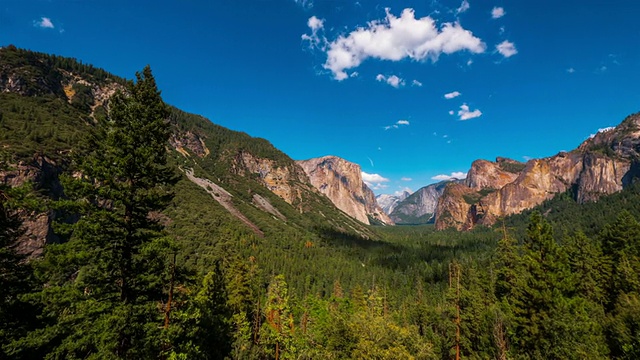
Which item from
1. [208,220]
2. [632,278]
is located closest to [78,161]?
[632,278]

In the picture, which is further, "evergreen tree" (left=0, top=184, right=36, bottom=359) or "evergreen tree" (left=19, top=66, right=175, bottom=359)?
"evergreen tree" (left=0, top=184, right=36, bottom=359)

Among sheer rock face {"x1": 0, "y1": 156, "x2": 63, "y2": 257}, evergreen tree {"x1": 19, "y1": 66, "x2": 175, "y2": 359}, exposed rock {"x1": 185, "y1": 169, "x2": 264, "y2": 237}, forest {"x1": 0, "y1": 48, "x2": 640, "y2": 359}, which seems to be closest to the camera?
evergreen tree {"x1": 19, "y1": 66, "x2": 175, "y2": 359}

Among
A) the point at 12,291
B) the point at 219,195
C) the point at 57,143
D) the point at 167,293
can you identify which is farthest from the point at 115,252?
the point at 219,195

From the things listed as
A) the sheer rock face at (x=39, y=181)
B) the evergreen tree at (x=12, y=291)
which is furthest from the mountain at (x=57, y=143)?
the evergreen tree at (x=12, y=291)

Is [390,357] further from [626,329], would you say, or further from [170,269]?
[626,329]

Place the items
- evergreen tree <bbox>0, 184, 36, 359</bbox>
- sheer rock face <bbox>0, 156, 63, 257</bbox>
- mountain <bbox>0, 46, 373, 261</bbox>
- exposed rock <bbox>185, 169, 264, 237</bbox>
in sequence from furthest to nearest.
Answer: exposed rock <bbox>185, 169, 264, 237</bbox>
mountain <bbox>0, 46, 373, 261</bbox>
sheer rock face <bbox>0, 156, 63, 257</bbox>
evergreen tree <bbox>0, 184, 36, 359</bbox>

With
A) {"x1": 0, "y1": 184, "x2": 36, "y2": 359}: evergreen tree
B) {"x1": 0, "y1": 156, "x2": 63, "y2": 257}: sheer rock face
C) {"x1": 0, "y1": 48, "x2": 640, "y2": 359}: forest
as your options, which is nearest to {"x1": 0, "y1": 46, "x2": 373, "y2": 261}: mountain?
{"x1": 0, "y1": 156, "x2": 63, "y2": 257}: sheer rock face

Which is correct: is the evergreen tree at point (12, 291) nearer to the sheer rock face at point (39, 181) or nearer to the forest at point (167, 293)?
the forest at point (167, 293)

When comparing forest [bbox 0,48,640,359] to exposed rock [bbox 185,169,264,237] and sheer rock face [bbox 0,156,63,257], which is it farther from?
exposed rock [bbox 185,169,264,237]

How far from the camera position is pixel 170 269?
15125 millimetres

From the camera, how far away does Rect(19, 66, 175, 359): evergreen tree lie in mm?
11117

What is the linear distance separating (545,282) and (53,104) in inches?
7334

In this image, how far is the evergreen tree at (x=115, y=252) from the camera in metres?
11.1

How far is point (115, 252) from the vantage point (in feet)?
40.2
